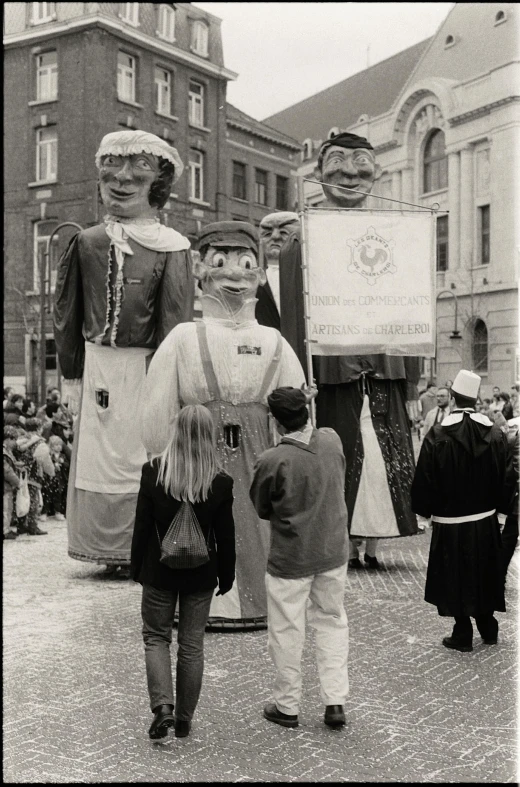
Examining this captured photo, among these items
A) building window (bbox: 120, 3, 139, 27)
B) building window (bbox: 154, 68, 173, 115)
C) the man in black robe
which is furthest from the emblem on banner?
building window (bbox: 154, 68, 173, 115)

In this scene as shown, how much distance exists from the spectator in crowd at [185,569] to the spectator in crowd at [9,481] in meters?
5.23

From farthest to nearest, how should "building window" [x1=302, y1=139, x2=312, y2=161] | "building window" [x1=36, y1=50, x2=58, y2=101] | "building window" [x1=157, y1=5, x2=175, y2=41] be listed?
1. "building window" [x1=302, y1=139, x2=312, y2=161]
2. "building window" [x1=157, y1=5, x2=175, y2=41]
3. "building window" [x1=36, y1=50, x2=58, y2=101]

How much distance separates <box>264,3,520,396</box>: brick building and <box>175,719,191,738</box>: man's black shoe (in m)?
28.1

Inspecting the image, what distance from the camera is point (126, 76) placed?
29750 mm

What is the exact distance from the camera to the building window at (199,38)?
32156 mm

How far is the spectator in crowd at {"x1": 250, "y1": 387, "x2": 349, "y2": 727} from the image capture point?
13.6 ft

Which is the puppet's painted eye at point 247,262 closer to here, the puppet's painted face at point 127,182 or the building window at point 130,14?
the puppet's painted face at point 127,182

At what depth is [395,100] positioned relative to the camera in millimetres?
40844

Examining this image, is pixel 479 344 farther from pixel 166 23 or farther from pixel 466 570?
pixel 466 570

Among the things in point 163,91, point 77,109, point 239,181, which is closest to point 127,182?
point 77,109

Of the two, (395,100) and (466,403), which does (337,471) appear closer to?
(466,403)

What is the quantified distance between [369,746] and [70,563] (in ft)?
14.2

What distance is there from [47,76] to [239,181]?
31.0 ft

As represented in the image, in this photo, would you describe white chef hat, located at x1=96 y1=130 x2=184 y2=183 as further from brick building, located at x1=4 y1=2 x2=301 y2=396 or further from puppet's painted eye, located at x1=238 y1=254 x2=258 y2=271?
brick building, located at x1=4 y1=2 x2=301 y2=396
